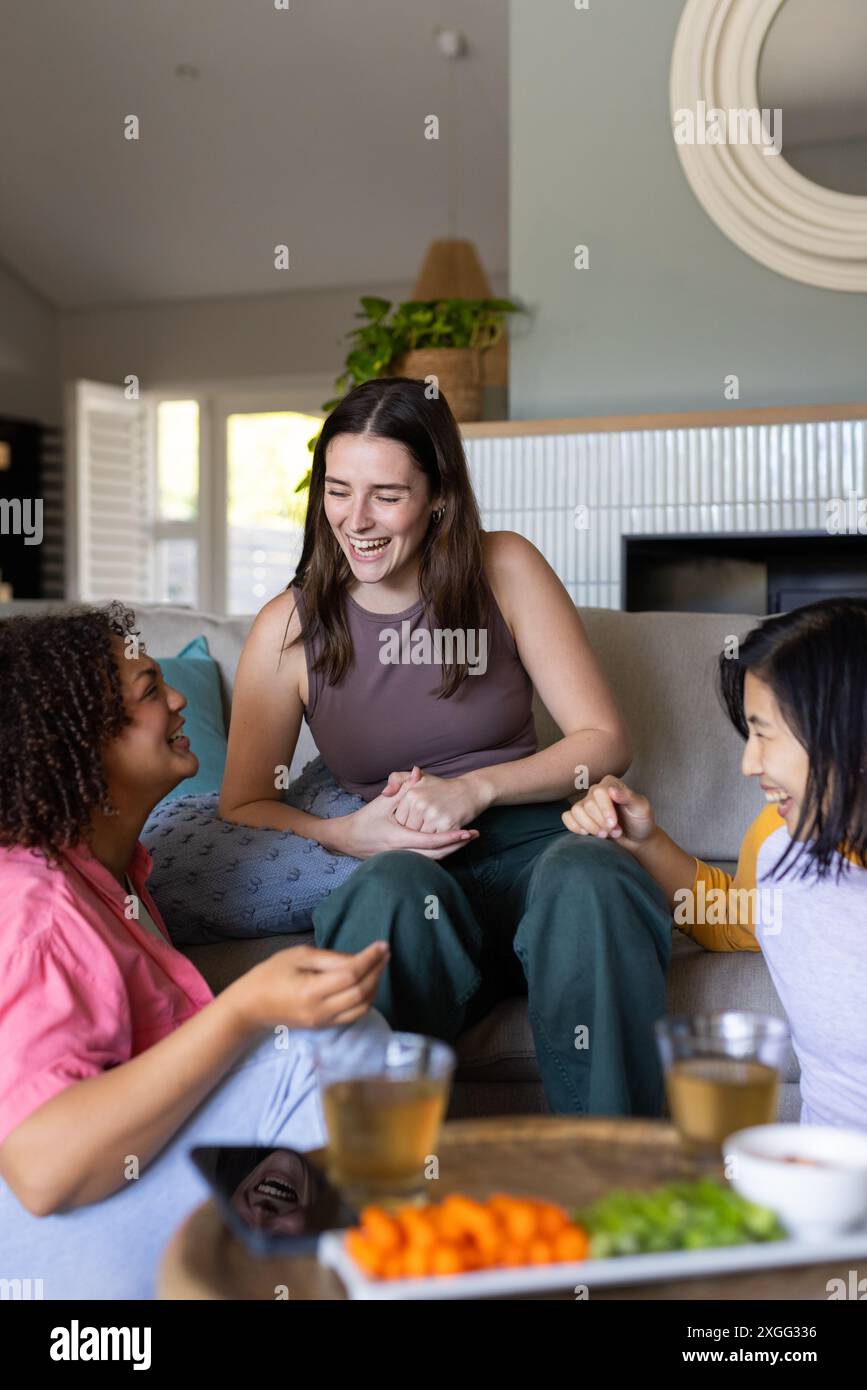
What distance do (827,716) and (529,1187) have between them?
1.90 ft

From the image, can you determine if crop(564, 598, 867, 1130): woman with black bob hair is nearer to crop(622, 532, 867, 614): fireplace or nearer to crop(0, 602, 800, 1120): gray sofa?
crop(0, 602, 800, 1120): gray sofa

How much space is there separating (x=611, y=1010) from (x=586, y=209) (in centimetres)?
247

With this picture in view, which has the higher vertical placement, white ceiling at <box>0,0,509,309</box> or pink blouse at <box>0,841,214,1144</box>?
white ceiling at <box>0,0,509,309</box>

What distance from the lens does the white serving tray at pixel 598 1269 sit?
686 millimetres

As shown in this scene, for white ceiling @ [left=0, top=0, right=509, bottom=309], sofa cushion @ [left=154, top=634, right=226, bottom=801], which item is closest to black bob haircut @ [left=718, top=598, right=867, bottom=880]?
sofa cushion @ [left=154, top=634, right=226, bottom=801]

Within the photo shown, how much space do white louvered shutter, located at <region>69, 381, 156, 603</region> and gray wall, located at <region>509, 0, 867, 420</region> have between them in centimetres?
339

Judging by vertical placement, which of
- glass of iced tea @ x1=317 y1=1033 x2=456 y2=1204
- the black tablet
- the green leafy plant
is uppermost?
the green leafy plant

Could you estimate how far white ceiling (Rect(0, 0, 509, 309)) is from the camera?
192 inches

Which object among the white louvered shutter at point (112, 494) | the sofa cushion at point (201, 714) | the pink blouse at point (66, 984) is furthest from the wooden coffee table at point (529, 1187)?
the white louvered shutter at point (112, 494)

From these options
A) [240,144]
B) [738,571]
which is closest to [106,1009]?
[738,571]

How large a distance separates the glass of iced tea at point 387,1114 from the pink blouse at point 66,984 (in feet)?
0.79

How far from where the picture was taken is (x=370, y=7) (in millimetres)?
4664

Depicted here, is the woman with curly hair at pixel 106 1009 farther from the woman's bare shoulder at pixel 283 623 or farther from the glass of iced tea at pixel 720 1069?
the woman's bare shoulder at pixel 283 623

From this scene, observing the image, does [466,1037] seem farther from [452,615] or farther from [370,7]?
[370,7]
